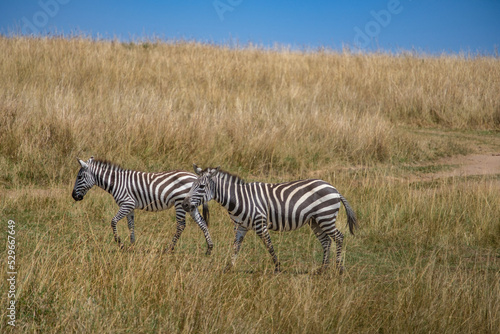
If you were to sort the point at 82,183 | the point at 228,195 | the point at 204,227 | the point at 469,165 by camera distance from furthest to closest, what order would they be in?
the point at 469,165
the point at 82,183
the point at 204,227
the point at 228,195

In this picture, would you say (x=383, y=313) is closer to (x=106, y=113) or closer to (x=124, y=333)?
(x=124, y=333)

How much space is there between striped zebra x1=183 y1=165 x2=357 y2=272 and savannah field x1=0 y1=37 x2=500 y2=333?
15.4 inches

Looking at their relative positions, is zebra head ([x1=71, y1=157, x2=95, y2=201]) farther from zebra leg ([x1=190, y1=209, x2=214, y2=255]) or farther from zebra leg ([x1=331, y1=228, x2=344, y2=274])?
zebra leg ([x1=331, y1=228, x2=344, y2=274])

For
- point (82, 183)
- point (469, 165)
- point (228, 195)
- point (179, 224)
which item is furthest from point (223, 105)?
point (228, 195)

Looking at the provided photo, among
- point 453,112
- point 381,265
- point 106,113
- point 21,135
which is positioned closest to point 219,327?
point 381,265

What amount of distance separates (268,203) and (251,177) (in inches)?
191

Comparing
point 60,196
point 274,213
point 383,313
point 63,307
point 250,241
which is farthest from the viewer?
point 60,196

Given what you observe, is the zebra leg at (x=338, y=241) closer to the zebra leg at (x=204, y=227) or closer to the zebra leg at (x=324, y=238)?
the zebra leg at (x=324, y=238)

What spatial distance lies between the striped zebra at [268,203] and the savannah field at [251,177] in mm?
391

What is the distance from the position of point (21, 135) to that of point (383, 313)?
7.66 m

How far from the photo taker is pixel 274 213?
5.24 meters

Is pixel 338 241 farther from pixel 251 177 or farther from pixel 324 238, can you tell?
pixel 251 177

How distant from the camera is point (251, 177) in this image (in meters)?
10.1

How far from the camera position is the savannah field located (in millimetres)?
4168
